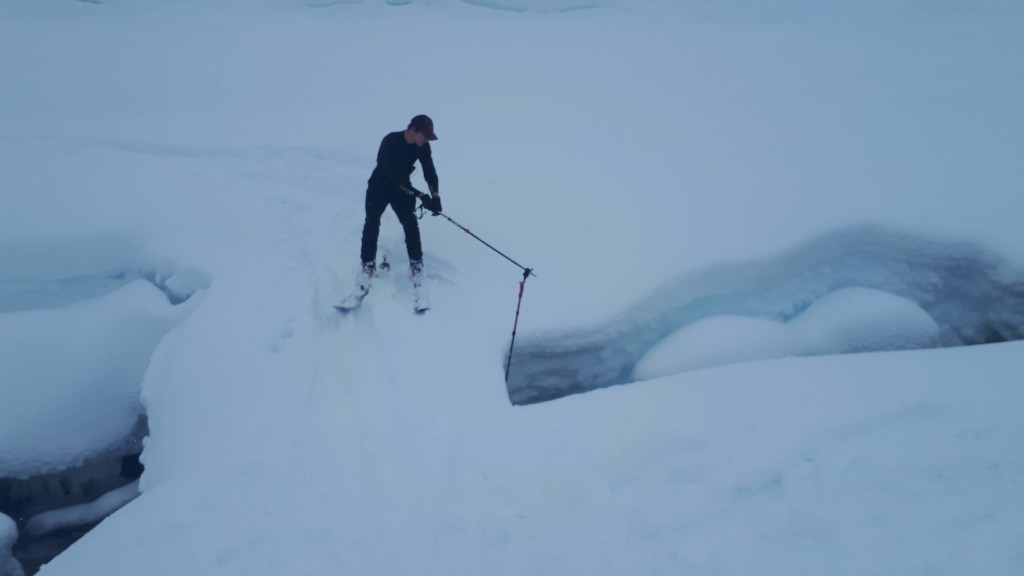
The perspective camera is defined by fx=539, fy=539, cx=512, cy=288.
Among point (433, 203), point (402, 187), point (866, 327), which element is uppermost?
point (402, 187)

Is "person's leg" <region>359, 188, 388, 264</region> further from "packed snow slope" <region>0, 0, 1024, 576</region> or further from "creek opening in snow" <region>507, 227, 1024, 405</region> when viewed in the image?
"creek opening in snow" <region>507, 227, 1024, 405</region>

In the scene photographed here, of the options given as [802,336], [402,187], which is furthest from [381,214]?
[802,336]

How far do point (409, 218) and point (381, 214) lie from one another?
27 cm

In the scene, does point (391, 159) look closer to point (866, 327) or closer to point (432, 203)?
point (432, 203)

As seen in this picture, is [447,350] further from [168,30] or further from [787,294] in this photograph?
[168,30]

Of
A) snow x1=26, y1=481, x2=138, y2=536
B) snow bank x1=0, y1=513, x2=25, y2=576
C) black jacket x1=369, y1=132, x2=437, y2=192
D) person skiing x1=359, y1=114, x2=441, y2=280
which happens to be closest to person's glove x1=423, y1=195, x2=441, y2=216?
person skiing x1=359, y1=114, x2=441, y2=280

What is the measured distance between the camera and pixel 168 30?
10.3 metres

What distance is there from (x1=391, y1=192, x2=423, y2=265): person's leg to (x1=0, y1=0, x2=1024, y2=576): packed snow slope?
0.47m

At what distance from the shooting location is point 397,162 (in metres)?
4.84

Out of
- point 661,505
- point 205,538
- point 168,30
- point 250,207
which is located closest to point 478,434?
point 661,505

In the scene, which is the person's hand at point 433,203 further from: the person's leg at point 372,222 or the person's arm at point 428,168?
the person's leg at point 372,222

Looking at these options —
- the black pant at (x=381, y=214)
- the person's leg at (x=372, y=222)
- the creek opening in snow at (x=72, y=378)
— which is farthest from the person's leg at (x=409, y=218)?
the creek opening in snow at (x=72, y=378)

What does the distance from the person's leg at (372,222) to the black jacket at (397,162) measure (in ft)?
0.30

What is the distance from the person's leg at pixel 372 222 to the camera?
16.4 feet
